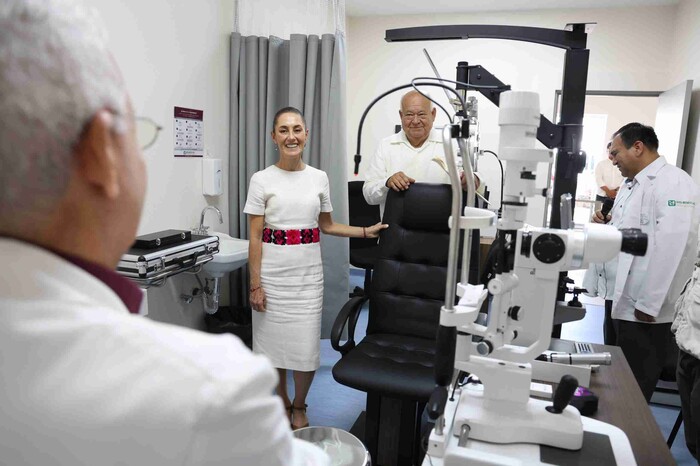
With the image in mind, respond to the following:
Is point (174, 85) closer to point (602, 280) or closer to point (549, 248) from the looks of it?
point (549, 248)

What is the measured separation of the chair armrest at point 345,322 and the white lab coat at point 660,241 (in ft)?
4.78

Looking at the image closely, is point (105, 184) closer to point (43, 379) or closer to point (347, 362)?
point (43, 379)

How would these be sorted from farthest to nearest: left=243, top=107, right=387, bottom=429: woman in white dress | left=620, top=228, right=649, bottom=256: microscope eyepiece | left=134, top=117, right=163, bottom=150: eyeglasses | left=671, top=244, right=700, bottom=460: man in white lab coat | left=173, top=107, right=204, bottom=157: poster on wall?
left=173, top=107, right=204, bottom=157: poster on wall
left=243, top=107, right=387, bottom=429: woman in white dress
left=671, top=244, right=700, bottom=460: man in white lab coat
left=620, top=228, right=649, bottom=256: microscope eyepiece
left=134, top=117, right=163, bottom=150: eyeglasses

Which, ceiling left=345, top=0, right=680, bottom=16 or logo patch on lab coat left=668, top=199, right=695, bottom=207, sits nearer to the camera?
logo patch on lab coat left=668, top=199, right=695, bottom=207

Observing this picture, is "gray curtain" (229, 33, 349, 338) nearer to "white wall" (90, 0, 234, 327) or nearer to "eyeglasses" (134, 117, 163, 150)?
"white wall" (90, 0, 234, 327)

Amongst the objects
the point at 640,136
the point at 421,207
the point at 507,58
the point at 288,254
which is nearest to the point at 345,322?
the point at 288,254

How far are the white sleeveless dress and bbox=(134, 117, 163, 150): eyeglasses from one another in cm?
162

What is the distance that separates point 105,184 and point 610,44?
500 cm

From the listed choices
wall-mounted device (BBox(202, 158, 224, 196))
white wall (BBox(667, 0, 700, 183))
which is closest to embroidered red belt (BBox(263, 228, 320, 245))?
wall-mounted device (BBox(202, 158, 224, 196))

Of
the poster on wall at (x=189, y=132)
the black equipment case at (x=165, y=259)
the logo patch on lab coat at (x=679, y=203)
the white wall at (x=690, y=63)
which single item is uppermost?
the white wall at (x=690, y=63)

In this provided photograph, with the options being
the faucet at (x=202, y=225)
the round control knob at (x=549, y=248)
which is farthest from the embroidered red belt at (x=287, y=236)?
the round control knob at (x=549, y=248)

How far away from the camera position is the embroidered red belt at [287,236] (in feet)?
7.27

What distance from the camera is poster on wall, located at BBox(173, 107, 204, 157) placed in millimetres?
2527

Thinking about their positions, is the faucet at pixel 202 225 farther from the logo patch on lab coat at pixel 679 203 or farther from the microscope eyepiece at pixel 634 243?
the logo patch on lab coat at pixel 679 203
